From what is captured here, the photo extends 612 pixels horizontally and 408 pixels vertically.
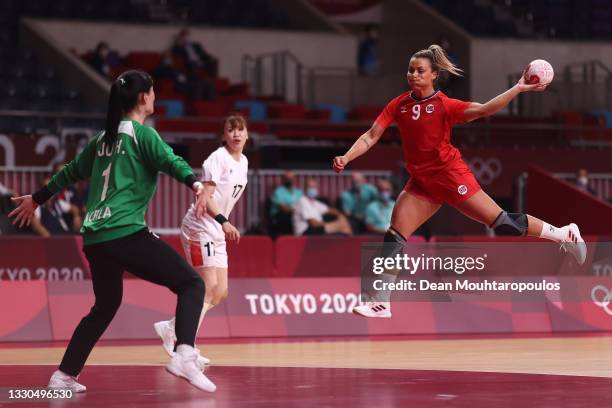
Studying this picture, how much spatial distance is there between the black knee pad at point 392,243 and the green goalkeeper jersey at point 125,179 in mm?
3478

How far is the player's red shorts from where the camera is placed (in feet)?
40.0

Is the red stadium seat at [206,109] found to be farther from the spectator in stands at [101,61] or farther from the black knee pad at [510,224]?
the black knee pad at [510,224]

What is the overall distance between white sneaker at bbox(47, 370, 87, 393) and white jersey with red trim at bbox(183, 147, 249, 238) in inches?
131

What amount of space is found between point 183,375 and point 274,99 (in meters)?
22.2

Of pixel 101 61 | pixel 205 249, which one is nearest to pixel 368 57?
pixel 101 61

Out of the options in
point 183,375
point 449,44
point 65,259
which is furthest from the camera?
point 449,44

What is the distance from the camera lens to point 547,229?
42.0 ft

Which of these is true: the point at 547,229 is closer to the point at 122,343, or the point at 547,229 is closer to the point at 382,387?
the point at 382,387

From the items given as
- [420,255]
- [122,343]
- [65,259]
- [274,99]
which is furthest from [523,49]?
[122,343]

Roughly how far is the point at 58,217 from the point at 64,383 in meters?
11.5

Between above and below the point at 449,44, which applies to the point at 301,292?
below

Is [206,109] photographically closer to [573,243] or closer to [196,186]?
[573,243]

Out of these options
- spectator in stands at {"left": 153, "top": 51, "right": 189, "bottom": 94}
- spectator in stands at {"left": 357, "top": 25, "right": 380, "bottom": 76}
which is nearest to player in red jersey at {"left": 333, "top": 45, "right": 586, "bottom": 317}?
spectator in stands at {"left": 153, "top": 51, "right": 189, "bottom": 94}

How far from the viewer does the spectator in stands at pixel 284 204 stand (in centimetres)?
2253
